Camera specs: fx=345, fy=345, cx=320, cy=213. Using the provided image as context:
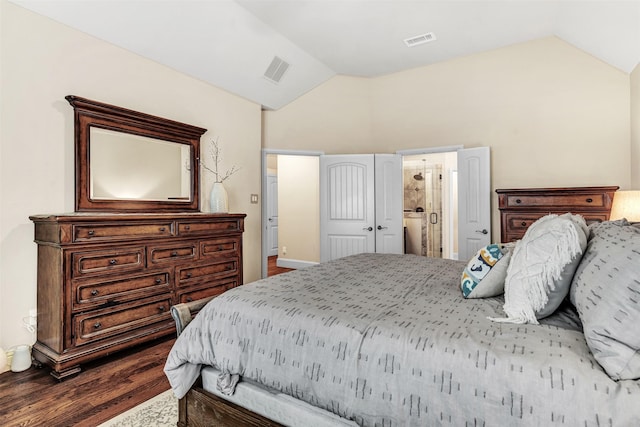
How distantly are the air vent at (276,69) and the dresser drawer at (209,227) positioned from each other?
6.21 feet

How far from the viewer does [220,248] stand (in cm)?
336

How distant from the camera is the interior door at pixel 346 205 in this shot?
484 centimetres

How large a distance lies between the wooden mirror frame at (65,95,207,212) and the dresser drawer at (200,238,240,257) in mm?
542

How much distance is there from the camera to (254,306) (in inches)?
57.3

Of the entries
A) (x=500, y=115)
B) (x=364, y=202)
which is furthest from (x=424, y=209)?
(x=500, y=115)

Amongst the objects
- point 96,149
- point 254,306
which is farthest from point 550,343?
point 96,149

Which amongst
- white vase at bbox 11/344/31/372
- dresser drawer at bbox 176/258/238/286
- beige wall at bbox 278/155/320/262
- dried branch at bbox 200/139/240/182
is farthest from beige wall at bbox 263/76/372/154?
white vase at bbox 11/344/31/372

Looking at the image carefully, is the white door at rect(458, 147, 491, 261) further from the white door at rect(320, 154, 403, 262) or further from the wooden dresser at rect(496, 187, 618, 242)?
the white door at rect(320, 154, 403, 262)

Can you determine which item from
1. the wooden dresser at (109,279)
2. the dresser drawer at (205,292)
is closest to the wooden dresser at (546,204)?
the dresser drawer at (205,292)

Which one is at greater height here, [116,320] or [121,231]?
[121,231]

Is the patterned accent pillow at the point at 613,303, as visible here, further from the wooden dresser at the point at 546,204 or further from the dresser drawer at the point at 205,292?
the dresser drawer at the point at 205,292

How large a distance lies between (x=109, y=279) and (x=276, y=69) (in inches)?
118

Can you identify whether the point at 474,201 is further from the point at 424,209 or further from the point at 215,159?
the point at 215,159

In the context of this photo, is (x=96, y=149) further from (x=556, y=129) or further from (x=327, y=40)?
(x=556, y=129)
